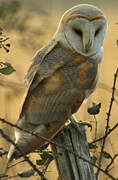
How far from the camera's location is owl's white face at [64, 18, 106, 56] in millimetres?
3169

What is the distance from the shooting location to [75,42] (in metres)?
3.29

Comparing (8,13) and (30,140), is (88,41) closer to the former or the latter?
(30,140)

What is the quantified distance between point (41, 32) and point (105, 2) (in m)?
4.51

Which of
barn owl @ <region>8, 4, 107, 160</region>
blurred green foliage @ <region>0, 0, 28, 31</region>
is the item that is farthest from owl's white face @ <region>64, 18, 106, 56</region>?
blurred green foliage @ <region>0, 0, 28, 31</region>

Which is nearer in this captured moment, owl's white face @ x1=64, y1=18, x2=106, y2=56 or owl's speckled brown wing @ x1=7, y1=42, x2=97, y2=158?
owl's speckled brown wing @ x1=7, y1=42, x2=97, y2=158

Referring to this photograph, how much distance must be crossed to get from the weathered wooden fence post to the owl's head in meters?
0.59

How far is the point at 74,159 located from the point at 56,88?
61cm

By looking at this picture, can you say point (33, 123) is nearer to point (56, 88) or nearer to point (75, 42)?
point (56, 88)

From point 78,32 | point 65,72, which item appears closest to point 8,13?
point 78,32

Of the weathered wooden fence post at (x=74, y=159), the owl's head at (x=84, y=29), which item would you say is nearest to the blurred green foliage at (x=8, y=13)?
the owl's head at (x=84, y=29)

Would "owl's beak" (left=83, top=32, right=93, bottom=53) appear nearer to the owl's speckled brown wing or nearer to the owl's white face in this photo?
the owl's white face

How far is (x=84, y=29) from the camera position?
3189 millimetres

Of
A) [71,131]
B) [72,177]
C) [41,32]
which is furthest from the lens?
[41,32]

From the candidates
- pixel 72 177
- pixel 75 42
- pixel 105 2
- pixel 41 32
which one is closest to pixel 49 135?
pixel 72 177
